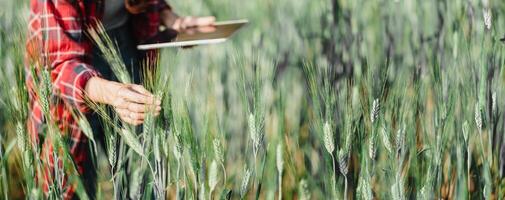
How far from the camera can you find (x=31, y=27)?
1.22 m

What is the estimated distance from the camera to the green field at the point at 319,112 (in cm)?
81

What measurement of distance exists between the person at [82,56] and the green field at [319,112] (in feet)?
0.11

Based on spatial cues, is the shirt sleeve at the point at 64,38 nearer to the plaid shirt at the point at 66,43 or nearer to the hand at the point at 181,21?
the plaid shirt at the point at 66,43

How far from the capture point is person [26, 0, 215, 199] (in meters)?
0.91

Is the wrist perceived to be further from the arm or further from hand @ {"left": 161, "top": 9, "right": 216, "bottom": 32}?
hand @ {"left": 161, "top": 9, "right": 216, "bottom": 32}

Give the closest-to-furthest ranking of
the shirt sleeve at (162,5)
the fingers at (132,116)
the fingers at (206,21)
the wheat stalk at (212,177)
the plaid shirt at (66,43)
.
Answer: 1. the wheat stalk at (212,177)
2. the fingers at (132,116)
3. the plaid shirt at (66,43)
4. the fingers at (206,21)
5. the shirt sleeve at (162,5)

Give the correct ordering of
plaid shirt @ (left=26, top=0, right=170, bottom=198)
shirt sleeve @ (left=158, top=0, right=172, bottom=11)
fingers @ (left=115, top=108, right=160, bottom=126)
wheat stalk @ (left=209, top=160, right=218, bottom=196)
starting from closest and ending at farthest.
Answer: wheat stalk @ (left=209, top=160, right=218, bottom=196) → fingers @ (left=115, top=108, right=160, bottom=126) → plaid shirt @ (left=26, top=0, right=170, bottom=198) → shirt sleeve @ (left=158, top=0, right=172, bottom=11)

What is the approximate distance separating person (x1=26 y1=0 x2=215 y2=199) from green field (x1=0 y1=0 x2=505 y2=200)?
0.03 m

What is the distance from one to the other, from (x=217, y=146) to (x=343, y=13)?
1.75 feet

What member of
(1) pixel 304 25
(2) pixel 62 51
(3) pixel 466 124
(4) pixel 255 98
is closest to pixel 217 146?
(4) pixel 255 98

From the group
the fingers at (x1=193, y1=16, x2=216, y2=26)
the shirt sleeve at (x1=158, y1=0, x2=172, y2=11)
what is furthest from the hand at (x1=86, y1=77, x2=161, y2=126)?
the shirt sleeve at (x1=158, y1=0, x2=172, y2=11)

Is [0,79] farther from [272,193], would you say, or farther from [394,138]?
[394,138]

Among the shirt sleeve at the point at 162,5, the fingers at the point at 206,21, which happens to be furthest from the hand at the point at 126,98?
the shirt sleeve at the point at 162,5

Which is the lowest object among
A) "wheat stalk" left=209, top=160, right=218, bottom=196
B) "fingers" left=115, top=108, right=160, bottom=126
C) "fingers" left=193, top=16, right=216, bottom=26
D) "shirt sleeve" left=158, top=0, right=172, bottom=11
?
"wheat stalk" left=209, top=160, right=218, bottom=196
